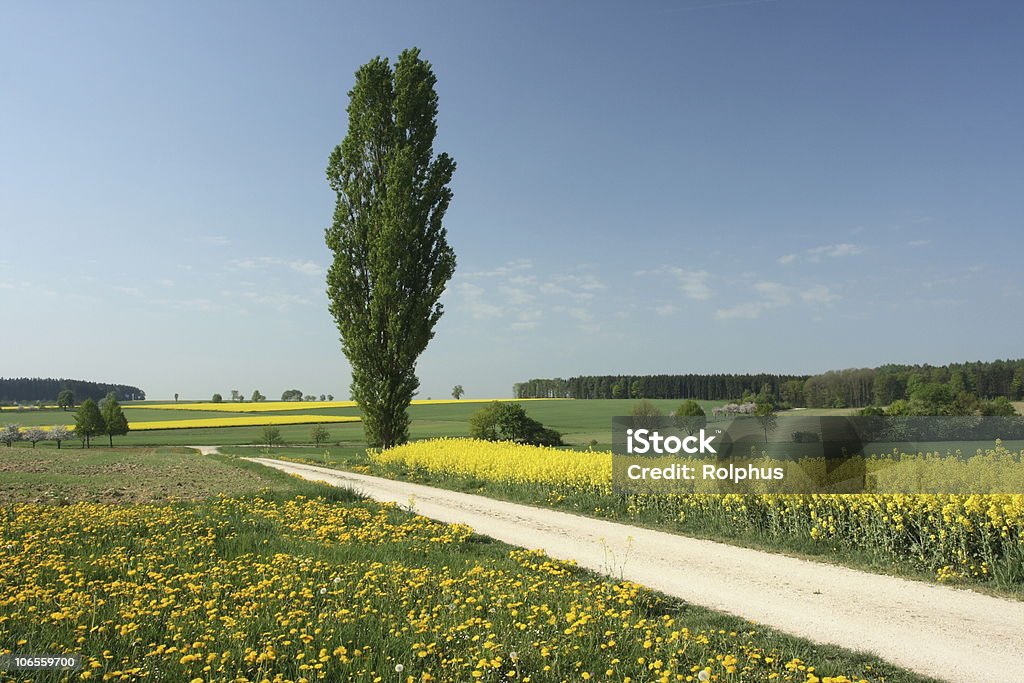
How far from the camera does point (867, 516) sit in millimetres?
9789

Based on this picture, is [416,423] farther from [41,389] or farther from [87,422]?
[41,389]

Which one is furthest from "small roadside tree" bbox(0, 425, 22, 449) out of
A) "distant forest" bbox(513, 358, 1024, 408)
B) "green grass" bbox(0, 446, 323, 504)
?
"distant forest" bbox(513, 358, 1024, 408)

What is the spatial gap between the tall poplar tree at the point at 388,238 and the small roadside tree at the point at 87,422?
121 ft

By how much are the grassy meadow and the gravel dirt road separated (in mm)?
531

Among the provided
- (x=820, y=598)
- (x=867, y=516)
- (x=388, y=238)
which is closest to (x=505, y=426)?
(x=388, y=238)

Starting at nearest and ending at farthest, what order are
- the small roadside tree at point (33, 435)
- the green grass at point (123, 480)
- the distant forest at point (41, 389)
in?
the green grass at point (123, 480), the small roadside tree at point (33, 435), the distant forest at point (41, 389)

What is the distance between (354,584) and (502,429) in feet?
93.6

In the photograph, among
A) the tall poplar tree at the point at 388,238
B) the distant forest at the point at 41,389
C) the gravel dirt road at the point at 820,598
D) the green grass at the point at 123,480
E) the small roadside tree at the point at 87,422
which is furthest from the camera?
the distant forest at the point at 41,389

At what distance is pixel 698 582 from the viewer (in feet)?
27.6

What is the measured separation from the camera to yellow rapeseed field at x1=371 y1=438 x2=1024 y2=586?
8.45 meters

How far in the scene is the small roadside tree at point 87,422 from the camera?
1999 inches

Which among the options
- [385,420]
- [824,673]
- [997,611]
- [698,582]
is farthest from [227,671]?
[385,420]

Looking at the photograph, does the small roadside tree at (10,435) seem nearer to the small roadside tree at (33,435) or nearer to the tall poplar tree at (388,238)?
the small roadside tree at (33,435)

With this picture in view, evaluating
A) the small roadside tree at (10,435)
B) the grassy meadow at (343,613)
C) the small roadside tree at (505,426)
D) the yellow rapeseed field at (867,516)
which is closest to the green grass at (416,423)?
the small roadside tree at (505,426)
